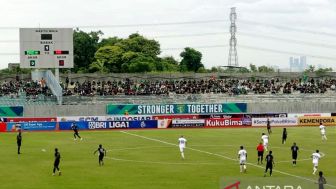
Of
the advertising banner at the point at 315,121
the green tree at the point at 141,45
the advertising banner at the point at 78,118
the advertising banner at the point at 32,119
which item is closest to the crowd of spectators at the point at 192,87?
the advertising banner at the point at 78,118

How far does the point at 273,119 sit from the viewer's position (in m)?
74.9

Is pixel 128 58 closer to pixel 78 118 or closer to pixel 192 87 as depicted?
pixel 192 87

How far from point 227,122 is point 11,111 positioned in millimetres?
26214

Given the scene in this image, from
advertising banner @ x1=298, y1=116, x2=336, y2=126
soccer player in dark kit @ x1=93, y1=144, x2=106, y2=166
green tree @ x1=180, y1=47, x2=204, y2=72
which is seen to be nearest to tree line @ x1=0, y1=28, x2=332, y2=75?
green tree @ x1=180, y1=47, x2=204, y2=72

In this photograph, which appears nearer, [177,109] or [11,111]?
[11,111]

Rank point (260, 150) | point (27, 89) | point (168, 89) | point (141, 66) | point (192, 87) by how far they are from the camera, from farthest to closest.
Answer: point (141, 66) → point (192, 87) → point (168, 89) → point (27, 89) → point (260, 150)

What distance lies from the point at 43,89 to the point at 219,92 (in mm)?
25247

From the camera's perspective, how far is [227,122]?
74.4 m

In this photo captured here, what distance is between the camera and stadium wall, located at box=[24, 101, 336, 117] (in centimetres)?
7444

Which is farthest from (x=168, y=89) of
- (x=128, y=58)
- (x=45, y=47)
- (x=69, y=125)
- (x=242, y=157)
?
(x=242, y=157)

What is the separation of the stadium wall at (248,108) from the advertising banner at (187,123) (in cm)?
800

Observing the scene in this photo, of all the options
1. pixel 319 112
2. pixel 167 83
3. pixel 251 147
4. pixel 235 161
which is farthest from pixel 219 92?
pixel 235 161

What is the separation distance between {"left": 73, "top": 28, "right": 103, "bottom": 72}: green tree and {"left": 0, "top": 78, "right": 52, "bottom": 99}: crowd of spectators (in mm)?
49438

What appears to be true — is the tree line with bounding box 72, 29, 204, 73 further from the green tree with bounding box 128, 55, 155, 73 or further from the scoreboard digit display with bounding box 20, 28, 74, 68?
the scoreboard digit display with bounding box 20, 28, 74, 68
